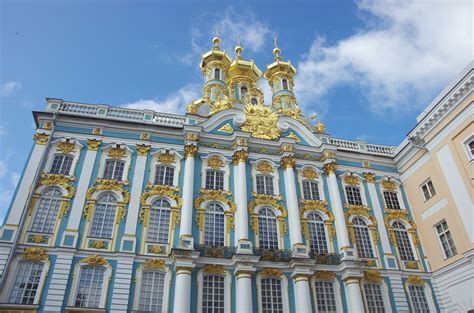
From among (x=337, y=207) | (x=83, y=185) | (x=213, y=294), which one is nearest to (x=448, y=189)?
(x=337, y=207)

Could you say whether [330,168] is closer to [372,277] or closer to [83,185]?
[372,277]

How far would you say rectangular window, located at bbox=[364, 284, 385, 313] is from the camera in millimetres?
20922

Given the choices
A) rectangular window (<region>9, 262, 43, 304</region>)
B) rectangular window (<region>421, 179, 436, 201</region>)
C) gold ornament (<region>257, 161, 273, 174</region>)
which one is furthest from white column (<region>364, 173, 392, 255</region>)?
rectangular window (<region>9, 262, 43, 304</region>)

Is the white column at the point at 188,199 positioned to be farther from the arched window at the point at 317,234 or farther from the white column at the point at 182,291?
the arched window at the point at 317,234

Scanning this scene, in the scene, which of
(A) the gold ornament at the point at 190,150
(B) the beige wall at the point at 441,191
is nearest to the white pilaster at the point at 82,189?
(A) the gold ornament at the point at 190,150

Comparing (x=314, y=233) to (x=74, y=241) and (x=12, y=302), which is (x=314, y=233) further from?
(x=12, y=302)

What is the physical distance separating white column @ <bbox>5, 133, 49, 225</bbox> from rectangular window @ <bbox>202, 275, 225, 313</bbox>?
9.55m

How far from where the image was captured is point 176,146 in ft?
77.9

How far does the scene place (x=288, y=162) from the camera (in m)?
24.3

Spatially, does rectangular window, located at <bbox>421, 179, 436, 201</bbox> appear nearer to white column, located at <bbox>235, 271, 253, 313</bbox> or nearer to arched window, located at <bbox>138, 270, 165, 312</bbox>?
white column, located at <bbox>235, 271, 253, 313</bbox>

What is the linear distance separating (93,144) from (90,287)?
8090 mm

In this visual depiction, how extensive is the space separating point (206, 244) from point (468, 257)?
43.3 ft

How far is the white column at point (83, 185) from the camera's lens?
1977cm

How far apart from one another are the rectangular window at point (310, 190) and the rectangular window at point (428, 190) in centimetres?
649
